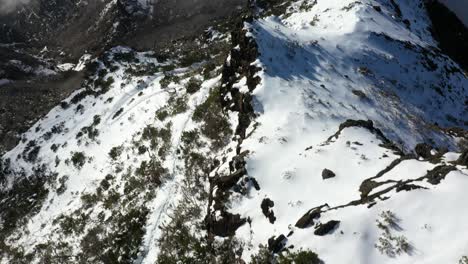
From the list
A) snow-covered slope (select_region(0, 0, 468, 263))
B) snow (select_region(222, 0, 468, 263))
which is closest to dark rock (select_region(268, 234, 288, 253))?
snow-covered slope (select_region(0, 0, 468, 263))

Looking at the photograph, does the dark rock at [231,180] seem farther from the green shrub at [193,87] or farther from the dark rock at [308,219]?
the green shrub at [193,87]

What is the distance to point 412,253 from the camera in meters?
9.28

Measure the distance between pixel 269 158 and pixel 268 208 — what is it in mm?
2463

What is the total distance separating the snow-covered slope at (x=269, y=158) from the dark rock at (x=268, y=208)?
6 cm

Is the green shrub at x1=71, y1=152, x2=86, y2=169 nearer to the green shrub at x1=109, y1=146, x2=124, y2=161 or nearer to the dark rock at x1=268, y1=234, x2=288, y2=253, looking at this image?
the green shrub at x1=109, y1=146, x2=124, y2=161

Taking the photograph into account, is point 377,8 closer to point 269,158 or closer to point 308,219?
point 269,158

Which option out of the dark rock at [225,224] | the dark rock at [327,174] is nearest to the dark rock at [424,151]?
the dark rock at [327,174]

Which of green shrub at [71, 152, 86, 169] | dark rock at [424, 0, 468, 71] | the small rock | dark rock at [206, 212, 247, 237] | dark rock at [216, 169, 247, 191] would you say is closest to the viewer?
dark rock at [206, 212, 247, 237]

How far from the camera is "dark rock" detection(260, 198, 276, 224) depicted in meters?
12.5

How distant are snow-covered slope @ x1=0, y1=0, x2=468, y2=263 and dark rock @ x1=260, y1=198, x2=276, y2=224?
63 mm

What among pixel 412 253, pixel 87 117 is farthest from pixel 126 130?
pixel 412 253

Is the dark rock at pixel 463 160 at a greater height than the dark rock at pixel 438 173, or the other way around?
the dark rock at pixel 463 160

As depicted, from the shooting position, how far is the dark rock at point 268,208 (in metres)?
12.5

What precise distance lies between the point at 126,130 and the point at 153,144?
4.66m
